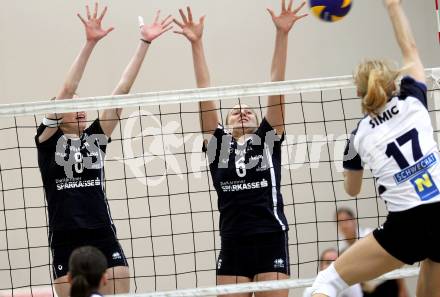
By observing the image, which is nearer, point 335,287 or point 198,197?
point 335,287

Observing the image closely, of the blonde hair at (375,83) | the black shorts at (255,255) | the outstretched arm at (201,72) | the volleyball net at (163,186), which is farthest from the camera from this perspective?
the volleyball net at (163,186)

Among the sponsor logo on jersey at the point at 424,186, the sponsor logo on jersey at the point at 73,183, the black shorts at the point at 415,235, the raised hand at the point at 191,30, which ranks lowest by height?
the black shorts at the point at 415,235

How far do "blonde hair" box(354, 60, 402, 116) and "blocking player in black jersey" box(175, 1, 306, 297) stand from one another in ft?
4.92

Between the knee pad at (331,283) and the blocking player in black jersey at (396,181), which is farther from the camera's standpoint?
the knee pad at (331,283)

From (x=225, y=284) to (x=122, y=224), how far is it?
149 inches

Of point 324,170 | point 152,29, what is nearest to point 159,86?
point 324,170

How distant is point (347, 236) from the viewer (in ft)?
23.6

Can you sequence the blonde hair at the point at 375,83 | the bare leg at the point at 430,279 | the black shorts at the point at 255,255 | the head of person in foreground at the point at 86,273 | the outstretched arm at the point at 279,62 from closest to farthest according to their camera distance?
the head of person in foreground at the point at 86,273 → the blonde hair at the point at 375,83 → the bare leg at the point at 430,279 → the black shorts at the point at 255,255 → the outstretched arm at the point at 279,62

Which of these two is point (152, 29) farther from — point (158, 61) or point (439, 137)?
point (158, 61)

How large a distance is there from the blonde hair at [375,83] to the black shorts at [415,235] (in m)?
0.58

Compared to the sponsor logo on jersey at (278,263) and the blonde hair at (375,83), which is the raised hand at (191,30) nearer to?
the sponsor logo on jersey at (278,263)

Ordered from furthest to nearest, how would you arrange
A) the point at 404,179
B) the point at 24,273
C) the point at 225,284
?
the point at 24,273 < the point at 225,284 < the point at 404,179

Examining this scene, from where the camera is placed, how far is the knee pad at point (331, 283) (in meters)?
4.78

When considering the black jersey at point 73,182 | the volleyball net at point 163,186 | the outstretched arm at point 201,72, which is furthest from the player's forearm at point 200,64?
the volleyball net at point 163,186
